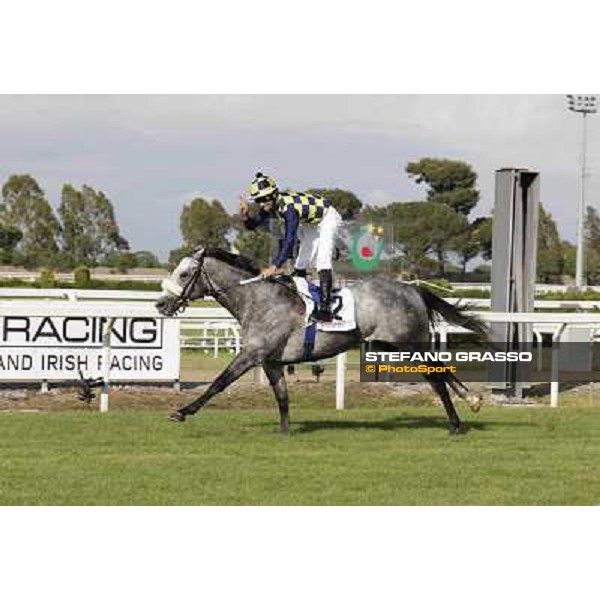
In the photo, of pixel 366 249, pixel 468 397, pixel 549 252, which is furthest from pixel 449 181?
pixel 468 397

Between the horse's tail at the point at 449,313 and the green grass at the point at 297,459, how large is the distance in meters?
0.80

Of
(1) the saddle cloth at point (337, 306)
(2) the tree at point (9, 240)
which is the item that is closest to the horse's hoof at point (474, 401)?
(1) the saddle cloth at point (337, 306)

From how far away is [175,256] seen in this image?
2938 centimetres

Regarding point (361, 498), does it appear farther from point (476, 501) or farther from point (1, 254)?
point (1, 254)

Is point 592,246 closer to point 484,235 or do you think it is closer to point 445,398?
point 484,235

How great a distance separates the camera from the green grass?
21.1 feet

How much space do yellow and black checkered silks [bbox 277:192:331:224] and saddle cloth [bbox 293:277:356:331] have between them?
1.71 feet

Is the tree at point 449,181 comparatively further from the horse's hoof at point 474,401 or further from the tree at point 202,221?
the horse's hoof at point 474,401

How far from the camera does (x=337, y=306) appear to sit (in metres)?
8.91

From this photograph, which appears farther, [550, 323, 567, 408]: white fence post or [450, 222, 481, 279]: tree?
[450, 222, 481, 279]: tree

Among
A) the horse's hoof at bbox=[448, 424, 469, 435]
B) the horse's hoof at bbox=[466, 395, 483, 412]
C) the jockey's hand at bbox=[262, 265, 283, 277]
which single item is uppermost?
the jockey's hand at bbox=[262, 265, 283, 277]

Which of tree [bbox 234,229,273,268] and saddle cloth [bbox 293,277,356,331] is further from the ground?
tree [bbox 234,229,273,268]

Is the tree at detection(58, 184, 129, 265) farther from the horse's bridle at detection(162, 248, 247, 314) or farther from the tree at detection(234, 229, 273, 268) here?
the horse's bridle at detection(162, 248, 247, 314)

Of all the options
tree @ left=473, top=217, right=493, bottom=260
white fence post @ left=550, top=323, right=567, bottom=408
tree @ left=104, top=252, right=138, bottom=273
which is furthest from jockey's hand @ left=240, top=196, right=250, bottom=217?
tree @ left=104, top=252, right=138, bottom=273
